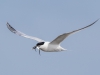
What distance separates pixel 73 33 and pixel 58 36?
1408mm

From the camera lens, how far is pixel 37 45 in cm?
2334

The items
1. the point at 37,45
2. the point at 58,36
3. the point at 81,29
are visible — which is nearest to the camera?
the point at 81,29

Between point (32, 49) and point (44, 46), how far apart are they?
113 cm

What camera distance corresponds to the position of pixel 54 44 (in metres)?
22.8

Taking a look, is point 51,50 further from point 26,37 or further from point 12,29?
point 12,29

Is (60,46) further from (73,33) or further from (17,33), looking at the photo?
(17,33)

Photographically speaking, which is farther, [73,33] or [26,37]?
[26,37]

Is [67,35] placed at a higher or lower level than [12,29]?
lower

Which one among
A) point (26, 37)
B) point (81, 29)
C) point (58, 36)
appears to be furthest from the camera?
point (26, 37)

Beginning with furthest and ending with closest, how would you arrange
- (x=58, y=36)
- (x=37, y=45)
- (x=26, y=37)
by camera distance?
(x=26, y=37) < (x=37, y=45) < (x=58, y=36)

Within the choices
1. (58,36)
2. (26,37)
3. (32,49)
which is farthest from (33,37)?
(58,36)

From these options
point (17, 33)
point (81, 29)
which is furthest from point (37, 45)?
point (17, 33)

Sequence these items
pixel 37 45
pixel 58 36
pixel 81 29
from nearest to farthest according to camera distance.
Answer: pixel 81 29, pixel 58 36, pixel 37 45

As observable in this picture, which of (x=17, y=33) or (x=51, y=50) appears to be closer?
(x=51, y=50)
